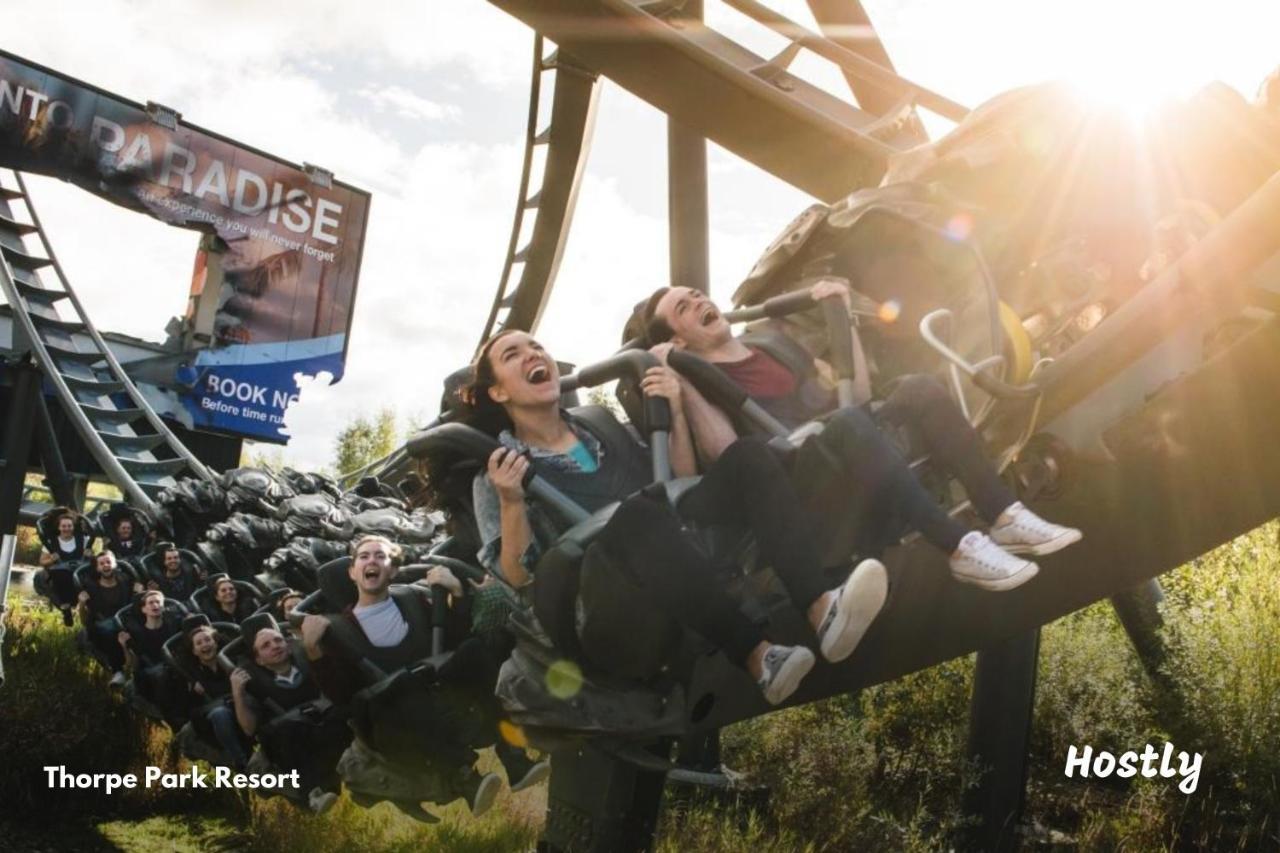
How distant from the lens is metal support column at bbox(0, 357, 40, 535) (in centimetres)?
973

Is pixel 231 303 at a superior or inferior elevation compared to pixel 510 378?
superior

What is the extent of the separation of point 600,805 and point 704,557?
4.48 ft

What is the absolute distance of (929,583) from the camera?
337cm

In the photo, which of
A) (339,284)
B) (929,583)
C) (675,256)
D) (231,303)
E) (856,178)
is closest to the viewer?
(929,583)

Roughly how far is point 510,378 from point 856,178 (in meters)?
3.12

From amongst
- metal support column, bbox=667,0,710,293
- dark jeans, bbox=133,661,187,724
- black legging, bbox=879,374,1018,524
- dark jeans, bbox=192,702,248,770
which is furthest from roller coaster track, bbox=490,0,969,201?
dark jeans, bbox=133,661,187,724

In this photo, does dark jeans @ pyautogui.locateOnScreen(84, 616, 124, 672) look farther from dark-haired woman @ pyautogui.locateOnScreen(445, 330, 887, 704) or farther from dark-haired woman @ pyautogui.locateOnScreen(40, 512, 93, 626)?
dark-haired woman @ pyautogui.locateOnScreen(445, 330, 887, 704)

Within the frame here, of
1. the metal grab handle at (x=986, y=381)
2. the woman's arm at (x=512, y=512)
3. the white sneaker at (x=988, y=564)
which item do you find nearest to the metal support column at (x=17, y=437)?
the woman's arm at (x=512, y=512)

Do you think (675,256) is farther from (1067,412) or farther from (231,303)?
(231,303)

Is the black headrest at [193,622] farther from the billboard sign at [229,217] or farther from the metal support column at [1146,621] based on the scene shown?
the billboard sign at [229,217]

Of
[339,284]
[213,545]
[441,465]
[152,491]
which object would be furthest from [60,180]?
[441,465]

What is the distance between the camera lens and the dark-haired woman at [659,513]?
8.24 feet

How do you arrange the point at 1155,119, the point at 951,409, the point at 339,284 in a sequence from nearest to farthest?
the point at 951,409 < the point at 1155,119 < the point at 339,284

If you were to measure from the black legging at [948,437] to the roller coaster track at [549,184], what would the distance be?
6974mm
